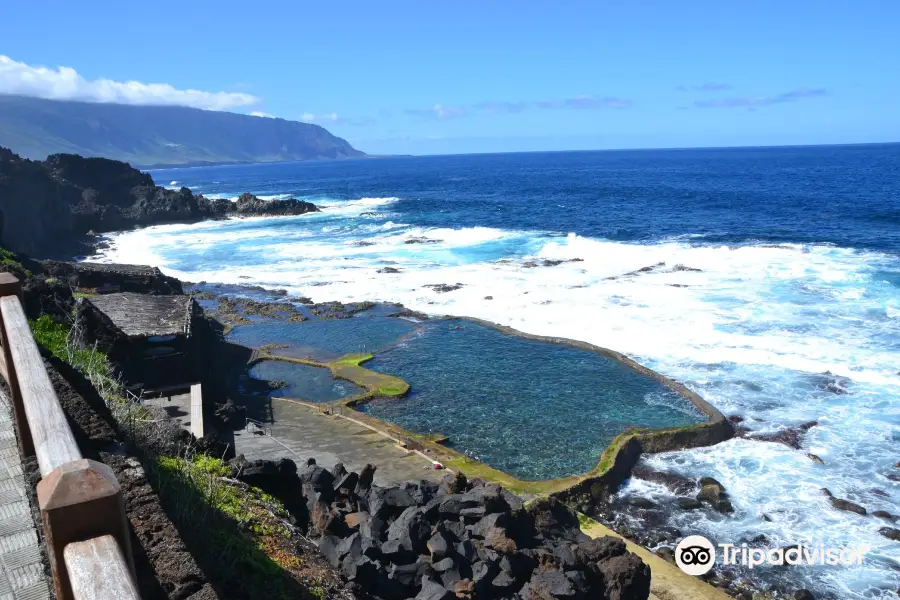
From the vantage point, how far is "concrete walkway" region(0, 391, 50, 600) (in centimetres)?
420

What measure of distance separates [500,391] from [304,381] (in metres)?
7.30

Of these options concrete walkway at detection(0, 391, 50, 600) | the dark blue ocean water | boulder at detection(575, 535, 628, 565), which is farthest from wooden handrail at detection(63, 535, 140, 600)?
the dark blue ocean water

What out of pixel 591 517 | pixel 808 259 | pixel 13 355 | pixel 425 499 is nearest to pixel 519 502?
pixel 425 499

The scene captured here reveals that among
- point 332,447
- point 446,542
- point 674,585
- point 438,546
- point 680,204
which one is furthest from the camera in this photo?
point 680,204

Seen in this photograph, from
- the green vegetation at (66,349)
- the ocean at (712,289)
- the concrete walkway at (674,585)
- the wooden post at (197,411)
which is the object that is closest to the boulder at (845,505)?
the ocean at (712,289)

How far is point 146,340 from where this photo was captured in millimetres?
21141

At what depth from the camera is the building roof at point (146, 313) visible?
70.9 feet

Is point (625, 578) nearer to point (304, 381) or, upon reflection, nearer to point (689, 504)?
point (689, 504)

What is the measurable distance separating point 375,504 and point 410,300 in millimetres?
24535

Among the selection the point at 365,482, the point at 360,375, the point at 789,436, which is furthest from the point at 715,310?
the point at 365,482

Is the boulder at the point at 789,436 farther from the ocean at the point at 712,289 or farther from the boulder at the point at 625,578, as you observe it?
the boulder at the point at 625,578

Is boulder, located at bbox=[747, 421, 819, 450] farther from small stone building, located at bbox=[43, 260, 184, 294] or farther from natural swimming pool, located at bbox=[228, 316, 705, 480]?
small stone building, located at bbox=[43, 260, 184, 294]

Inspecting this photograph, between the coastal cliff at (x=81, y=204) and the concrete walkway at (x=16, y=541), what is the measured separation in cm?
4766

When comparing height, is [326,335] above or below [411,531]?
below
